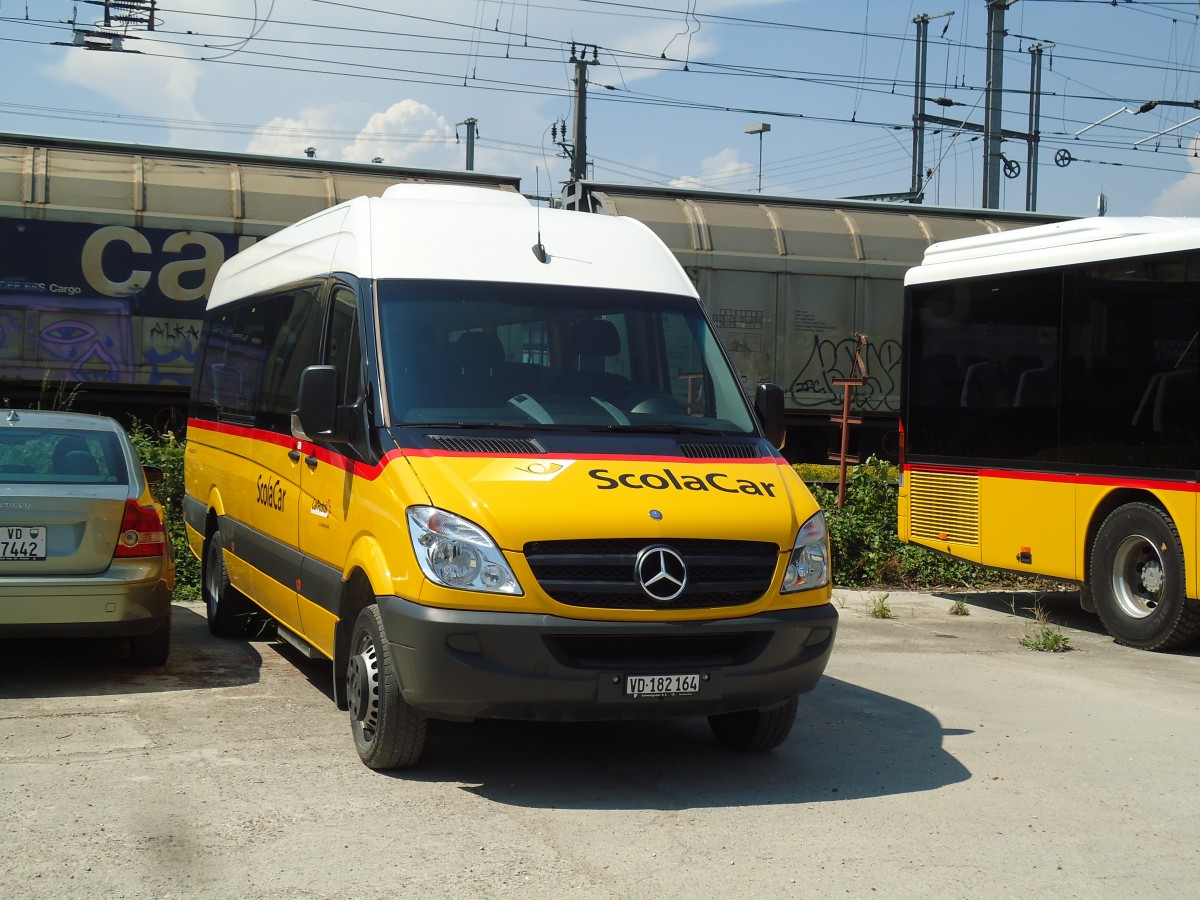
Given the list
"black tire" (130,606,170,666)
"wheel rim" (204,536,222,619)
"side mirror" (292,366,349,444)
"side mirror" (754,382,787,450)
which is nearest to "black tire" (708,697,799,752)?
"side mirror" (754,382,787,450)

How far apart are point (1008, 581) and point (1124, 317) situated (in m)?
4.19

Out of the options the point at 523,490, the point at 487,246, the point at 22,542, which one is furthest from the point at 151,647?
the point at 523,490

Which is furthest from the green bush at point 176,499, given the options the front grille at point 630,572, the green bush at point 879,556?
the front grille at point 630,572

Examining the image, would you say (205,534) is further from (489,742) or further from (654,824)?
(654,824)

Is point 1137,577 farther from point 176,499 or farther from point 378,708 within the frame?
point 176,499

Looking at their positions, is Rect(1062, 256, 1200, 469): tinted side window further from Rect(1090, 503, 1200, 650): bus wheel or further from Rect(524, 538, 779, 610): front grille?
Rect(524, 538, 779, 610): front grille

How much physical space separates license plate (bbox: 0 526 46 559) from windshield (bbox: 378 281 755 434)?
7.99 feet

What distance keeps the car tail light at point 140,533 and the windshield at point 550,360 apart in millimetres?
2226

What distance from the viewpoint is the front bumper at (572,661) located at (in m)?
5.45

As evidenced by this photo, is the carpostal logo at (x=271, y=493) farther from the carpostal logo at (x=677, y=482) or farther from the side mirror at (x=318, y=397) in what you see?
the carpostal logo at (x=677, y=482)

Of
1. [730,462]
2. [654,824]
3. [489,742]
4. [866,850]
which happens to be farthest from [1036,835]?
[489,742]

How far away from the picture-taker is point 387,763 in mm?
5918

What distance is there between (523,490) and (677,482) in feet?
2.27

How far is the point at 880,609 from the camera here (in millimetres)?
11336
